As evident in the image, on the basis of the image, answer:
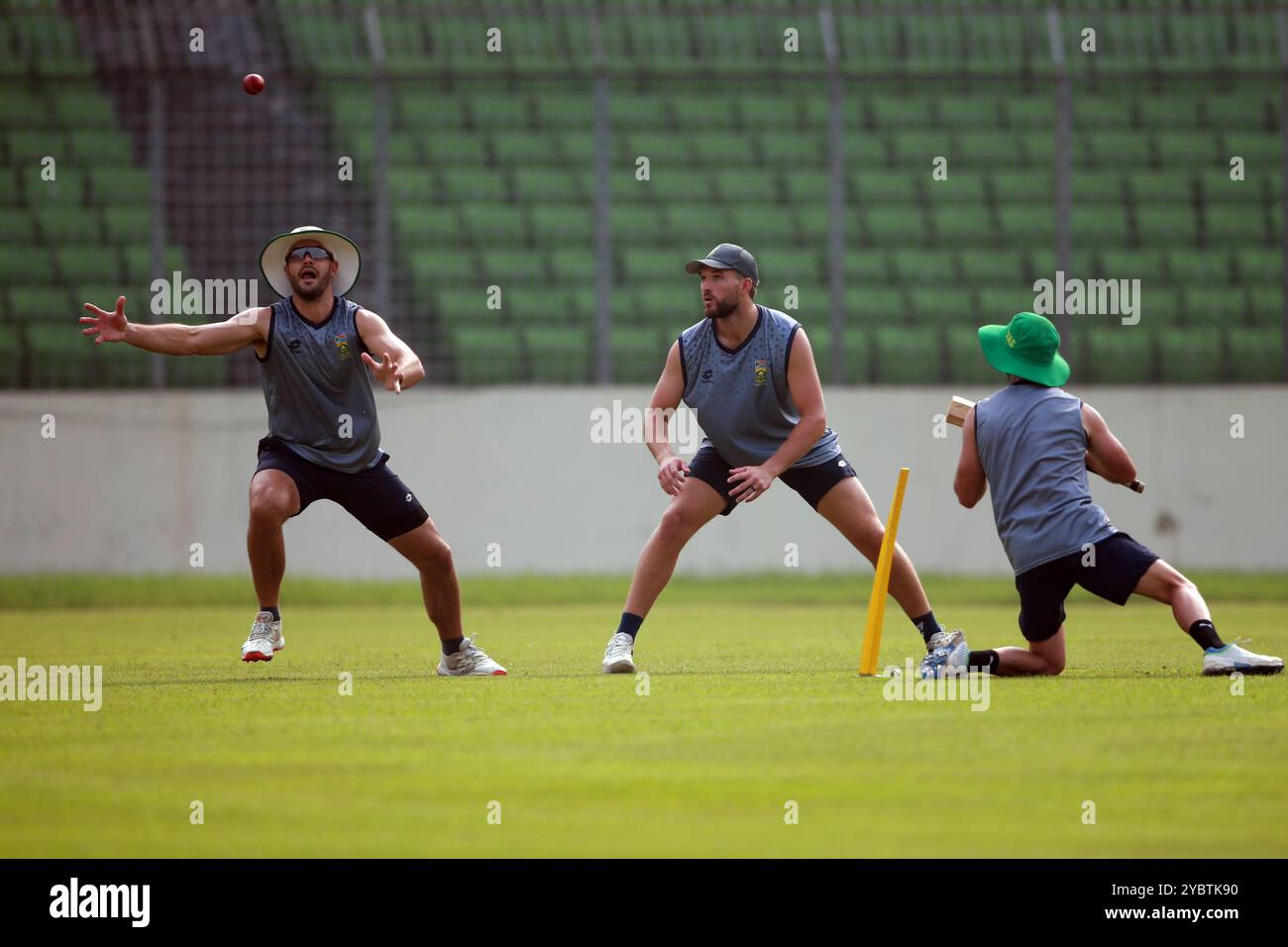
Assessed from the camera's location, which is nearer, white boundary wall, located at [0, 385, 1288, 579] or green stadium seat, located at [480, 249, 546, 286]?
white boundary wall, located at [0, 385, 1288, 579]

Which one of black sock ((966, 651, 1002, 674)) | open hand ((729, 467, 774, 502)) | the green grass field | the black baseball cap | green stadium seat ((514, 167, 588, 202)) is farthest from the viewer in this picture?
green stadium seat ((514, 167, 588, 202))

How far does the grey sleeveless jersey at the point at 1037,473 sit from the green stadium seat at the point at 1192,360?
8.60 m

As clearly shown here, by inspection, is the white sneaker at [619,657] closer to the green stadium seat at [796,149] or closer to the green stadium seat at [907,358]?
the green stadium seat at [907,358]

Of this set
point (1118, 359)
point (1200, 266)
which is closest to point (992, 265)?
point (1200, 266)

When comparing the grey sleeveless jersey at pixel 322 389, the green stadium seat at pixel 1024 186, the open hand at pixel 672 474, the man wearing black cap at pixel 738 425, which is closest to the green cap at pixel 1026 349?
the man wearing black cap at pixel 738 425

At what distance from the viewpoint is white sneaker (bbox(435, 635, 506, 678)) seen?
8625 millimetres

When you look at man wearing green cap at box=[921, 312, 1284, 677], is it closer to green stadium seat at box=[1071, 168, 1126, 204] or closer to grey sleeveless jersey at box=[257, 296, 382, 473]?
grey sleeveless jersey at box=[257, 296, 382, 473]

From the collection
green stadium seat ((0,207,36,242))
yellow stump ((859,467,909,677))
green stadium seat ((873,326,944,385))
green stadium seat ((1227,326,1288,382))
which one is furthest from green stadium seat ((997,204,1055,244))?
yellow stump ((859,467,909,677))

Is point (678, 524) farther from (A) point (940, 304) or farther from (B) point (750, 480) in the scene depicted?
(A) point (940, 304)

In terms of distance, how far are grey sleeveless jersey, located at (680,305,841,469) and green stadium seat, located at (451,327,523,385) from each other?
7.76 metres

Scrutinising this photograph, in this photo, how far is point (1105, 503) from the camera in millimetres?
15547

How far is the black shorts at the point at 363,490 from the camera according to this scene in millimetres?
8516

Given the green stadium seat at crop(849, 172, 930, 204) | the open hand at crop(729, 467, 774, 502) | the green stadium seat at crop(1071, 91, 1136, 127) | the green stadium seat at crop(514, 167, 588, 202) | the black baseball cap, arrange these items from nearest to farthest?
the open hand at crop(729, 467, 774, 502) < the black baseball cap < the green stadium seat at crop(1071, 91, 1136, 127) < the green stadium seat at crop(514, 167, 588, 202) < the green stadium seat at crop(849, 172, 930, 204)

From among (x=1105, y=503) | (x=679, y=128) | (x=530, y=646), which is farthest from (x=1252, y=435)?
(x=530, y=646)
